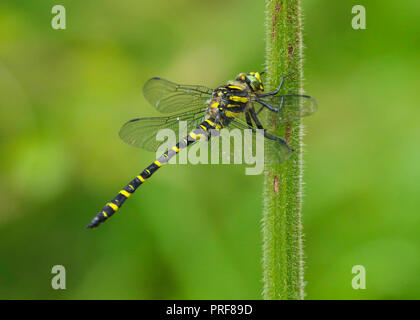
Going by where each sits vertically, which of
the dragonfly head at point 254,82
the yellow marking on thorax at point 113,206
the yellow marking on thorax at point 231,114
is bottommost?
the yellow marking on thorax at point 113,206

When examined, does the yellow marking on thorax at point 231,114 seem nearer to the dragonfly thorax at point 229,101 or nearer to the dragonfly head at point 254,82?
the dragonfly thorax at point 229,101

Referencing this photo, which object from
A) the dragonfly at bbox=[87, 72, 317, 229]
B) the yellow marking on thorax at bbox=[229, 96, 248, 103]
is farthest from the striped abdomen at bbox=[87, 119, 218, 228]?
the yellow marking on thorax at bbox=[229, 96, 248, 103]

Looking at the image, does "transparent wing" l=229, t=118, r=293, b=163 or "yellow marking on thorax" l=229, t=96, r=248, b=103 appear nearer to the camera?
"transparent wing" l=229, t=118, r=293, b=163

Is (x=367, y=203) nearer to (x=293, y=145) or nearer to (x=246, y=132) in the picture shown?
(x=246, y=132)

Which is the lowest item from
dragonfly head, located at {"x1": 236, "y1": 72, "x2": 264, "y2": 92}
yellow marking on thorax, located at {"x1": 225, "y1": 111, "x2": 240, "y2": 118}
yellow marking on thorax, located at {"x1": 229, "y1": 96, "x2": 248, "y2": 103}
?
yellow marking on thorax, located at {"x1": 225, "y1": 111, "x2": 240, "y2": 118}

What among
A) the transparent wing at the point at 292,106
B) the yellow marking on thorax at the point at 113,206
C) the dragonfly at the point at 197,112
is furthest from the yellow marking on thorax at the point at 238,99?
the yellow marking on thorax at the point at 113,206

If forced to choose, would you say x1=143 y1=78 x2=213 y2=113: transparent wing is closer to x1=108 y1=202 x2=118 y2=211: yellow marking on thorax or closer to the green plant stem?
x1=108 y1=202 x2=118 y2=211: yellow marking on thorax

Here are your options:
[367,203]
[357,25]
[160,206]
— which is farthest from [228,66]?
[367,203]

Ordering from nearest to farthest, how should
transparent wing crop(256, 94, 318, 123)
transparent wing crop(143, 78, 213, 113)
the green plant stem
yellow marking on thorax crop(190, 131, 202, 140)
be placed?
the green plant stem
transparent wing crop(256, 94, 318, 123)
yellow marking on thorax crop(190, 131, 202, 140)
transparent wing crop(143, 78, 213, 113)
